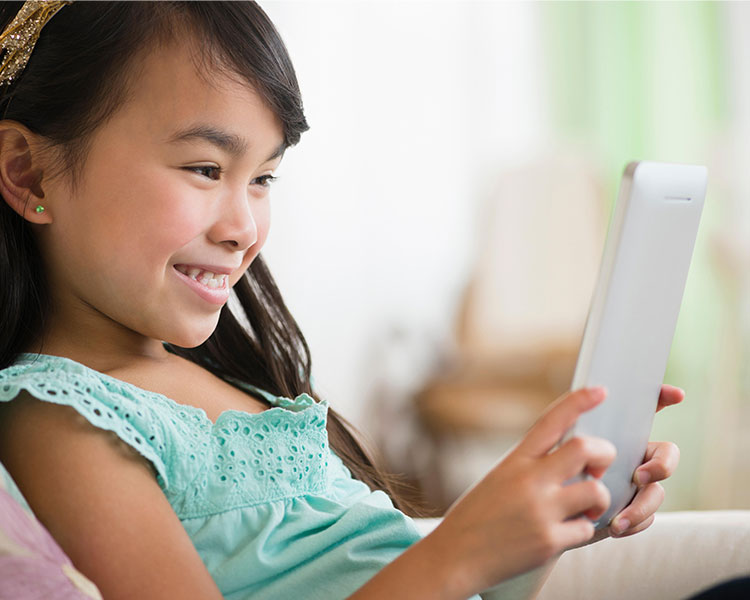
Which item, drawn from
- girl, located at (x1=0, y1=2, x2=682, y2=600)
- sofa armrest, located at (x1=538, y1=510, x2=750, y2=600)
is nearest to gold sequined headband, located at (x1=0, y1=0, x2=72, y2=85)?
girl, located at (x1=0, y1=2, x2=682, y2=600)

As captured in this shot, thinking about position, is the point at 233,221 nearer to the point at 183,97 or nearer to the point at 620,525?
the point at 183,97

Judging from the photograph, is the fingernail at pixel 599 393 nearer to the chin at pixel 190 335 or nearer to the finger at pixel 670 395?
the finger at pixel 670 395

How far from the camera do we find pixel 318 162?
277 centimetres

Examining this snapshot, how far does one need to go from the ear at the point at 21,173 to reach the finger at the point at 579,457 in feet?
1.52

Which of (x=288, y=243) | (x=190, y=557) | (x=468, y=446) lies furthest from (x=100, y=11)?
(x=468, y=446)

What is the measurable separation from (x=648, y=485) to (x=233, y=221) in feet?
1.35

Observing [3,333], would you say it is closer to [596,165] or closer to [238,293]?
[238,293]

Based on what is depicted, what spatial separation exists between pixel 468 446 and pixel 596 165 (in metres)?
1.07

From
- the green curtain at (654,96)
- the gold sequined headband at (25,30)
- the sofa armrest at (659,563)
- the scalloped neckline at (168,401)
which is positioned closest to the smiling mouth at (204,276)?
the scalloped neckline at (168,401)

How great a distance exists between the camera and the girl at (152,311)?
662 mm

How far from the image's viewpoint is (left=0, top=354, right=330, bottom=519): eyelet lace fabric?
0.68 metres

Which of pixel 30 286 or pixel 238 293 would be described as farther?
pixel 238 293

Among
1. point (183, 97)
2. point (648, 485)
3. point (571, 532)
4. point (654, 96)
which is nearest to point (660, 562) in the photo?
point (648, 485)

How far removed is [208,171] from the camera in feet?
2.51
